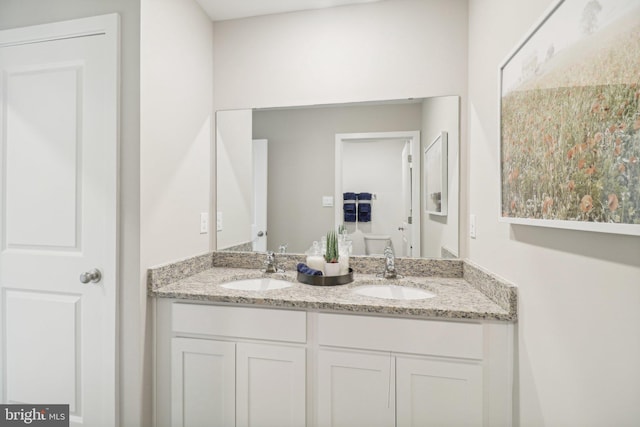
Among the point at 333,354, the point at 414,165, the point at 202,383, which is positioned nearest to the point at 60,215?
the point at 202,383

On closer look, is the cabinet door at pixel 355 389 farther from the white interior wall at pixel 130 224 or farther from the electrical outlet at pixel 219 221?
the electrical outlet at pixel 219 221

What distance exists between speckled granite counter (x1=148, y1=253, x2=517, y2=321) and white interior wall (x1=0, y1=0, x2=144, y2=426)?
104mm

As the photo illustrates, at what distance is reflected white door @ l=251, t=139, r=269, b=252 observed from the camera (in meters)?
2.09

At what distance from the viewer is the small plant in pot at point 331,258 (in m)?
1.72

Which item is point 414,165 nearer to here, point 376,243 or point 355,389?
point 376,243

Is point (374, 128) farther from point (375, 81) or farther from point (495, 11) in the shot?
point (495, 11)

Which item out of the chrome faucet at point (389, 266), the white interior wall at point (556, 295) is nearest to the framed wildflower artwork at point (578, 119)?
the white interior wall at point (556, 295)

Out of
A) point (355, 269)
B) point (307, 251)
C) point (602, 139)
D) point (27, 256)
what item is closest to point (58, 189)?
point (27, 256)

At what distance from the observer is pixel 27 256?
1590 mm

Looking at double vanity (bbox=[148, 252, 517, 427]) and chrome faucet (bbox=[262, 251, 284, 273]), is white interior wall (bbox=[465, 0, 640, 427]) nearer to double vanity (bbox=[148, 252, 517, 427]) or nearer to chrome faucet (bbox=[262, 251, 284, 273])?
double vanity (bbox=[148, 252, 517, 427])

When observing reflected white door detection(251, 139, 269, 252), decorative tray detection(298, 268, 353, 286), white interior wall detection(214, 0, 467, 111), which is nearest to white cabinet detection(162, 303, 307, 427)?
decorative tray detection(298, 268, 353, 286)

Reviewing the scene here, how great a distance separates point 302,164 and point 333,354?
116 cm

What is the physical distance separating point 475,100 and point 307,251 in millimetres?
1256

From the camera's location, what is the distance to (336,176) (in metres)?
2.02
